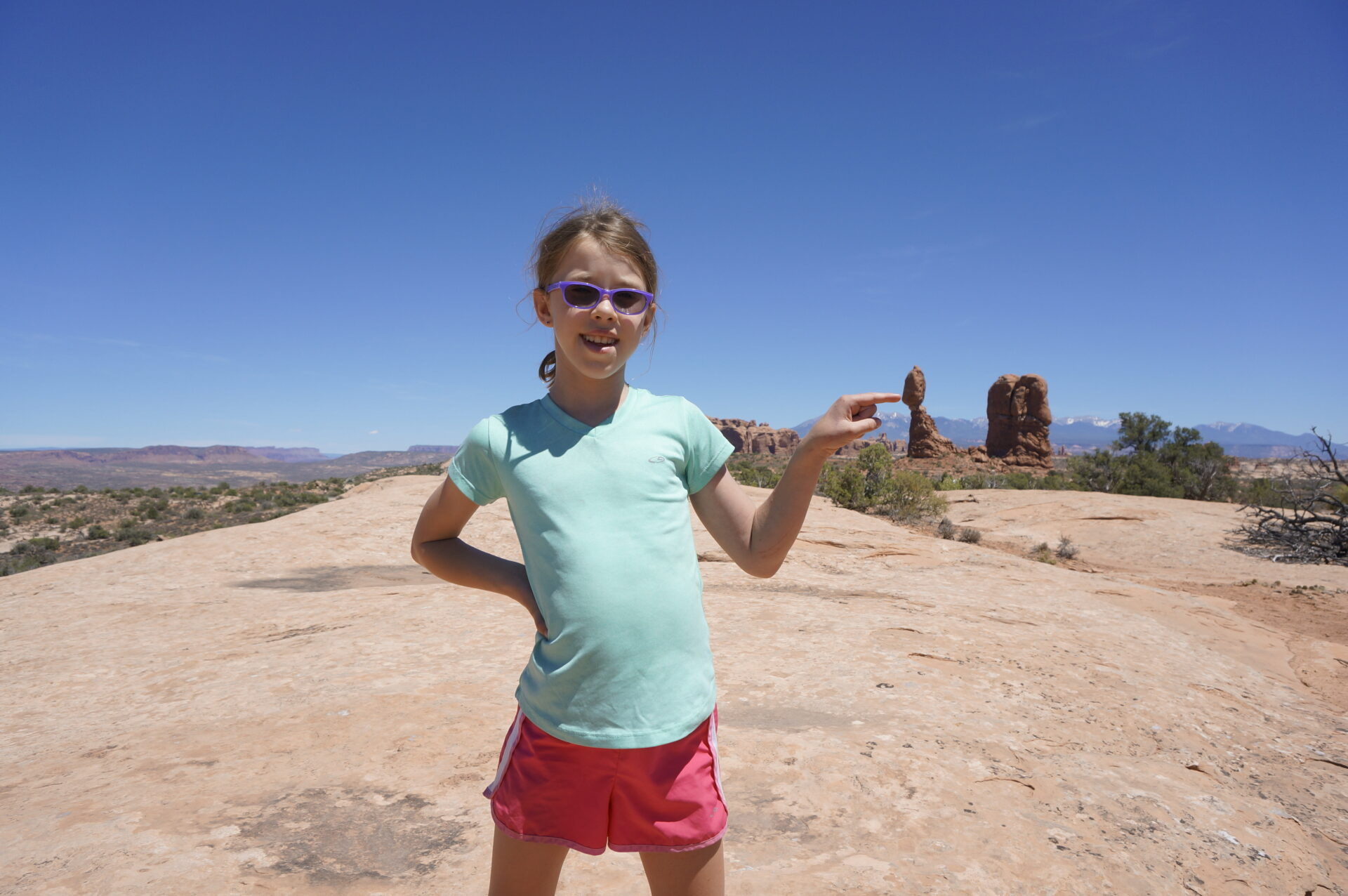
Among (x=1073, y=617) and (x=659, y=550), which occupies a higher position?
(x=659, y=550)

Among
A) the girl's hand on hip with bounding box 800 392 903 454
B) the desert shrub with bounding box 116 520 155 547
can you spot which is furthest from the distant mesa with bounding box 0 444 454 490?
the girl's hand on hip with bounding box 800 392 903 454

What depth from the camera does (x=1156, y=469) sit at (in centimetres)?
2544

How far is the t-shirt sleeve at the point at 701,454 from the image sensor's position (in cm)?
163

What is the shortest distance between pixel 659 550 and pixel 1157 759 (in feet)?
11.0

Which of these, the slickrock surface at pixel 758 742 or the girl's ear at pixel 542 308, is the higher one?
the girl's ear at pixel 542 308

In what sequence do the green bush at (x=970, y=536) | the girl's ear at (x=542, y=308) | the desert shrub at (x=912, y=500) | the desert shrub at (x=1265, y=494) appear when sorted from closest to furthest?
the girl's ear at (x=542, y=308) → the green bush at (x=970, y=536) → the desert shrub at (x=912, y=500) → the desert shrub at (x=1265, y=494)

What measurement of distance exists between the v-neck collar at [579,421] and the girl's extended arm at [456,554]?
0.94ft

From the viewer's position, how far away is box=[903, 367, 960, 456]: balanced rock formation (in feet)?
181

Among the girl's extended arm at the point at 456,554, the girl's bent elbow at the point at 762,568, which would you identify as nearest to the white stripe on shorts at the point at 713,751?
the girl's bent elbow at the point at 762,568

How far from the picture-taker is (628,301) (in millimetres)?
1615

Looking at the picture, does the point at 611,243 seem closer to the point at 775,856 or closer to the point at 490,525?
the point at 775,856

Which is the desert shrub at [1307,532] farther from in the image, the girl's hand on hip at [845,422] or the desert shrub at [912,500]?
the girl's hand on hip at [845,422]

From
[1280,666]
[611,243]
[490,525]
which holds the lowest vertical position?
[1280,666]

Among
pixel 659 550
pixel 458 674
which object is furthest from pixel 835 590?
pixel 659 550
